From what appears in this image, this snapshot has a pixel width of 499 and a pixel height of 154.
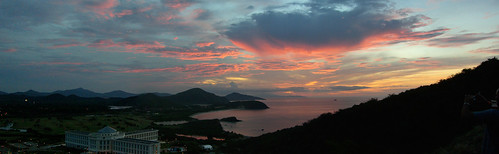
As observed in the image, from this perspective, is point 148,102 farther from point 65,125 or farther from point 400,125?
point 400,125

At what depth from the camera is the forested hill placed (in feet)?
65.3

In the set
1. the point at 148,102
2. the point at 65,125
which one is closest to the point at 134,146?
the point at 65,125

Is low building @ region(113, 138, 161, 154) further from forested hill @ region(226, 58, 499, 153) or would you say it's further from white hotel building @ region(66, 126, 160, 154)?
forested hill @ region(226, 58, 499, 153)

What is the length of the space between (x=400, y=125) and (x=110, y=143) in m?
36.4

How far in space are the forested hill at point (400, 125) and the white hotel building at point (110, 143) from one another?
1378cm

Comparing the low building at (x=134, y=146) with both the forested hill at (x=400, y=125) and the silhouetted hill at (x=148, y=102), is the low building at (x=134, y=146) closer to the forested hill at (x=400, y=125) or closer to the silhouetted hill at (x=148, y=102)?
the forested hill at (x=400, y=125)

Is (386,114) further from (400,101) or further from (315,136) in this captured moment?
(315,136)

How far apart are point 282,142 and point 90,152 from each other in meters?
26.7

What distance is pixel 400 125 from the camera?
2247 cm

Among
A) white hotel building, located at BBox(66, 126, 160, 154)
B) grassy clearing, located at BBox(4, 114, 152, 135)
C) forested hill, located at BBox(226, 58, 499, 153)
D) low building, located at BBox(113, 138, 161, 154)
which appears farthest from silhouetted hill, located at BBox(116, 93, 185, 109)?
forested hill, located at BBox(226, 58, 499, 153)

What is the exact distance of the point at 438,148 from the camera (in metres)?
17.8

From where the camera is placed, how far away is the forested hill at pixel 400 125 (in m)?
19.9

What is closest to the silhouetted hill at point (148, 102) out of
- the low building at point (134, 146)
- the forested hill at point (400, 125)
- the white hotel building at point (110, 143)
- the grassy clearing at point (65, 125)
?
the grassy clearing at point (65, 125)

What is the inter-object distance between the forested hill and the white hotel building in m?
13.8
